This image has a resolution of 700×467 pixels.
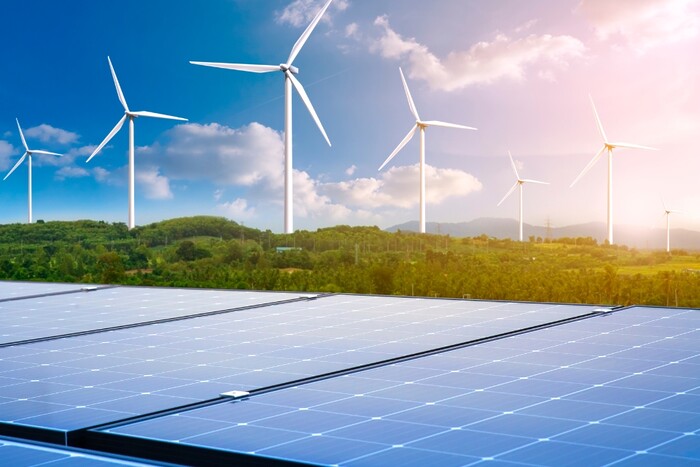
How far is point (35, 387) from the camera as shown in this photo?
1833 cm

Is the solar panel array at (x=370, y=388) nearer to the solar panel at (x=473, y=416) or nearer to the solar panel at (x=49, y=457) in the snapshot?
the solar panel at (x=473, y=416)

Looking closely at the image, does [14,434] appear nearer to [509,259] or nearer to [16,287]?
[16,287]

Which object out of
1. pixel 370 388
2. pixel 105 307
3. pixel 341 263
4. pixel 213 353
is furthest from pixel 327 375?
pixel 341 263

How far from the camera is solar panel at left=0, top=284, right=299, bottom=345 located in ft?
92.1

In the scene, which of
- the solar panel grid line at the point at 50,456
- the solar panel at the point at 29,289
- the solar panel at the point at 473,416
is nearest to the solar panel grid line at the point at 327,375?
the solar panel at the point at 473,416

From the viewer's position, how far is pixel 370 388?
17312 mm

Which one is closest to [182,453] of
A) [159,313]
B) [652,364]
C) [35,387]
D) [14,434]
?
[14,434]

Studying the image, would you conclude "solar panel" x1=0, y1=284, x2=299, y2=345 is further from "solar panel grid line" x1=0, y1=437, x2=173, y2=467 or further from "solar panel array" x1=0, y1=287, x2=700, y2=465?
"solar panel grid line" x1=0, y1=437, x2=173, y2=467

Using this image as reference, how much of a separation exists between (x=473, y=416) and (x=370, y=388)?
115 inches

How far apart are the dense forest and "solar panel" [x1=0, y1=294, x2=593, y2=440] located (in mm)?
62395

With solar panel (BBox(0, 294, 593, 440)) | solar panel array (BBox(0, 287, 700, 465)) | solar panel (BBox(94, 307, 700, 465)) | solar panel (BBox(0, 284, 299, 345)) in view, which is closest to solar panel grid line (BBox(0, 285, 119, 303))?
solar panel (BBox(0, 284, 299, 345))

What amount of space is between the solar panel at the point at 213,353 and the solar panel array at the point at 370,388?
69mm

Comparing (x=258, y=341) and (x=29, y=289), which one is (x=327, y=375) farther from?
(x=29, y=289)

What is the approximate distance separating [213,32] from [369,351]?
143092 mm
